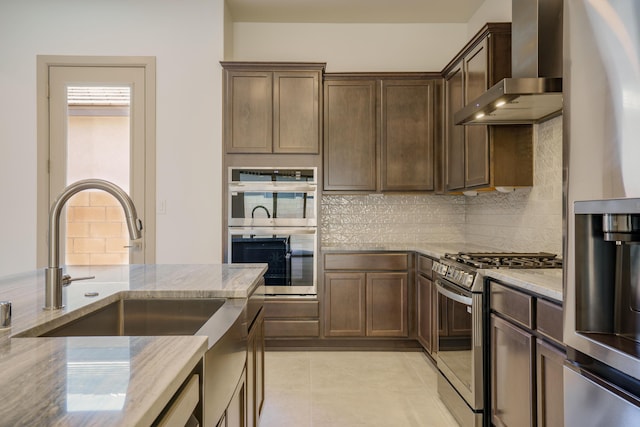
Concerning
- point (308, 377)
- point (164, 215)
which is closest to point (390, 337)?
point (308, 377)

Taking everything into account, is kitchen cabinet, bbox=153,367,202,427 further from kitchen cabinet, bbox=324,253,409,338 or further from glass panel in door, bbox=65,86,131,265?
glass panel in door, bbox=65,86,131,265

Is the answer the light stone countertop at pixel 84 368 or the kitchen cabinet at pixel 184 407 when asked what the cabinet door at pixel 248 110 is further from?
the kitchen cabinet at pixel 184 407

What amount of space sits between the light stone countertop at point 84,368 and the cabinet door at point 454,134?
2.55 meters

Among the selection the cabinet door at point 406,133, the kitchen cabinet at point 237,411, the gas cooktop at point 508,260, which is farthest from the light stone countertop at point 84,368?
the cabinet door at point 406,133

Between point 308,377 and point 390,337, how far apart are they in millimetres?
931

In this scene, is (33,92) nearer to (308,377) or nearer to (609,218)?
(308,377)

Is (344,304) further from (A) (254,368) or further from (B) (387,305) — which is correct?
(A) (254,368)

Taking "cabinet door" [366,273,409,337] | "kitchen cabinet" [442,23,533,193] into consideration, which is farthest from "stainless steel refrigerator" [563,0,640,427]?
"cabinet door" [366,273,409,337]

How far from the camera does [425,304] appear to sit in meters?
3.35

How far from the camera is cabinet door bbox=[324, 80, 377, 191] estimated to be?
379 cm

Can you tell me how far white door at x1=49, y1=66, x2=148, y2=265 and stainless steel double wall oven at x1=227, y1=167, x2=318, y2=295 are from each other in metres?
0.87

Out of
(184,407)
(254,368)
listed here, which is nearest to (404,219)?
(254,368)

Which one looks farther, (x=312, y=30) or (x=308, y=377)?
(x=312, y=30)

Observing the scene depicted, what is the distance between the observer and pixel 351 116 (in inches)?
→ 150
